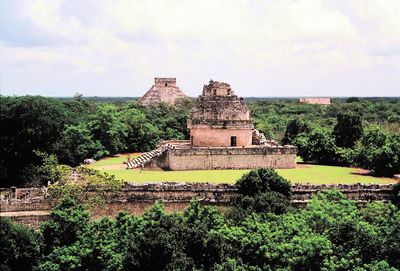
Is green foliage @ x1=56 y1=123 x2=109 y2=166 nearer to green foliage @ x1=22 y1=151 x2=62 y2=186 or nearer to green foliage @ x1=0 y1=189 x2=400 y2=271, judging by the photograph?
green foliage @ x1=22 y1=151 x2=62 y2=186

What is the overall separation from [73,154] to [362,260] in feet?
70.8

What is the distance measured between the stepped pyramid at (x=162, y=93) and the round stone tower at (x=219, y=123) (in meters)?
37.8

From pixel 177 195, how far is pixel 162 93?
4667 cm

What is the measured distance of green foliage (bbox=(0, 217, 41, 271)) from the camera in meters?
18.3

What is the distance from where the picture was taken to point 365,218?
21.3 meters

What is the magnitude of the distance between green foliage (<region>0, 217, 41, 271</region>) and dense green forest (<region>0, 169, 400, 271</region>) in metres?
0.03

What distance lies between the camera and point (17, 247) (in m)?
18.4

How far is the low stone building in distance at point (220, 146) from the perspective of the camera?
93.4 ft

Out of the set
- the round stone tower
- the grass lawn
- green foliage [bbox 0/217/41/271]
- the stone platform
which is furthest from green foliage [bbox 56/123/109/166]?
green foliage [bbox 0/217/41/271]

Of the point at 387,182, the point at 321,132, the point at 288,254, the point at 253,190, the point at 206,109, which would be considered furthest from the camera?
the point at 321,132

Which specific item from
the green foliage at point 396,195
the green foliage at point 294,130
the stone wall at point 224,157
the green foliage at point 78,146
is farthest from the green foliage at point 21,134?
the green foliage at point 294,130

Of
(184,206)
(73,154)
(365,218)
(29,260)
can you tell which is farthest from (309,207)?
(73,154)

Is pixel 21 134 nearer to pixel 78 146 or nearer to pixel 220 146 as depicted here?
pixel 78 146

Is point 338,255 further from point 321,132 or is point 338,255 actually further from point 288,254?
point 321,132
